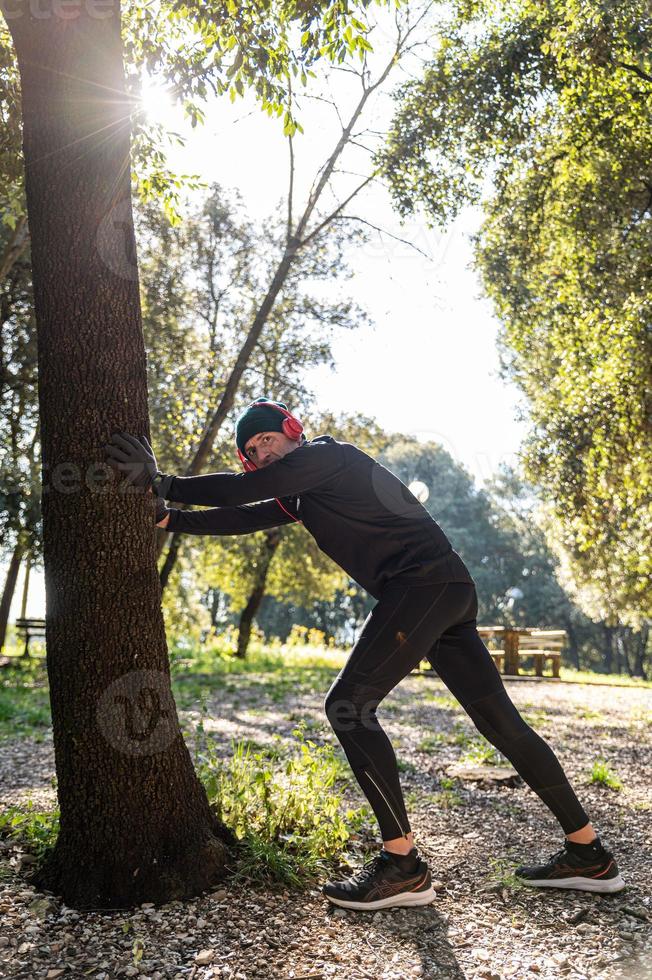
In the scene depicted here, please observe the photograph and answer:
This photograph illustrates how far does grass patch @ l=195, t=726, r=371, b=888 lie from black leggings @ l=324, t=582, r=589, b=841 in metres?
0.48

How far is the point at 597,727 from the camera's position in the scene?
8.80 m

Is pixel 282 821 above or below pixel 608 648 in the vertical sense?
above

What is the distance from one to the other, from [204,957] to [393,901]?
0.83m

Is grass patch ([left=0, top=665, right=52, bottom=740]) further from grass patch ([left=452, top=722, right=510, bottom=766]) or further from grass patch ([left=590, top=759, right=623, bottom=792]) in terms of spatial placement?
grass patch ([left=590, top=759, right=623, bottom=792])

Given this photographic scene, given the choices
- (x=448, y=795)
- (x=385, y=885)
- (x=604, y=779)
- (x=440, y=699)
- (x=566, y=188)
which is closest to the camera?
(x=385, y=885)

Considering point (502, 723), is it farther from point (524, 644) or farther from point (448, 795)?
point (524, 644)

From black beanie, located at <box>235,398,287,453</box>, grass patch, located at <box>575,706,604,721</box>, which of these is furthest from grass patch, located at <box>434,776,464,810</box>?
grass patch, located at <box>575,706,604,721</box>

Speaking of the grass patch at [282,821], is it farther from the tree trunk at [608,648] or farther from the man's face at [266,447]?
the tree trunk at [608,648]

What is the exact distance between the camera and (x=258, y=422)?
3428 millimetres

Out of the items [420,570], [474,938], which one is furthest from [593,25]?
[474,938]

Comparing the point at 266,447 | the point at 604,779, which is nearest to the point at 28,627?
the point at 604,779

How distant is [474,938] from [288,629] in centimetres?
4403

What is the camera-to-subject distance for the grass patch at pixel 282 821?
3.36m

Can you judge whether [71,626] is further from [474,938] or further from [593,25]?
[593,25]
